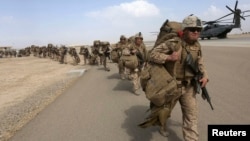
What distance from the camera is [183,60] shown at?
5055 mm

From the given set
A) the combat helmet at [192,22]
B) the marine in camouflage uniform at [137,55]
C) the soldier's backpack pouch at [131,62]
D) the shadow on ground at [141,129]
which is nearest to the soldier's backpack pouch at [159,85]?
the combat helmet at [192,22]

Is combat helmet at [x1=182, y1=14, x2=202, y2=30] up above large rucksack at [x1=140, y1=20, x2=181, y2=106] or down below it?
above

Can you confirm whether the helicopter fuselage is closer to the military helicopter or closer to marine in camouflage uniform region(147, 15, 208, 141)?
the military helicopter

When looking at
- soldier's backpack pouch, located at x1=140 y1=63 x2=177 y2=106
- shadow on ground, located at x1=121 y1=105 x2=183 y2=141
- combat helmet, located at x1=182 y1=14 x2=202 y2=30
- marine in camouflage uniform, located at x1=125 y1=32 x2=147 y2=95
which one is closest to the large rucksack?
soldier's backpack pouch, located at x1=140 y1=63 x2=177 y2=106

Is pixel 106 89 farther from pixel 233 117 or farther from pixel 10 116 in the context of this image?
pixel 233 117

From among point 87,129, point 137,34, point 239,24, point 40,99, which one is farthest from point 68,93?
point 239,24

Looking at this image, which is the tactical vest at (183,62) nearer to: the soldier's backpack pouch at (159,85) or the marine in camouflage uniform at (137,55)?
the soldier's backpack pouch at (159,85)

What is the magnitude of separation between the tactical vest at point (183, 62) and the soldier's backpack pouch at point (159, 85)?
0.19 m

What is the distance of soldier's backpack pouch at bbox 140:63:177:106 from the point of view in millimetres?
4922

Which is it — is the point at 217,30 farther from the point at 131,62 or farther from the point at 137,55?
the point at 131,62

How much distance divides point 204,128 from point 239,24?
43.0 meters

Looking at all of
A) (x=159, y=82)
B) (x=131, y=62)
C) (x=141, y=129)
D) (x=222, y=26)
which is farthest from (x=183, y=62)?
(x=222, y=26)

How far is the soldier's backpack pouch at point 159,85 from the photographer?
4.92 m

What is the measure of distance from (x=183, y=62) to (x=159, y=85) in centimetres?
52
